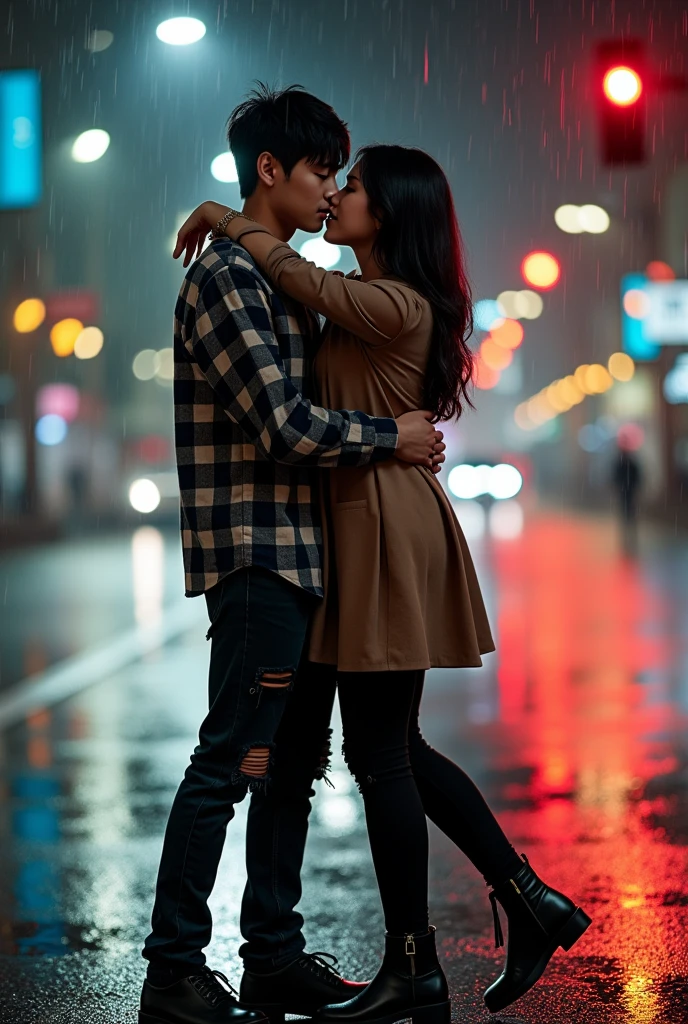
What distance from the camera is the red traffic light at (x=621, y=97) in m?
7.74

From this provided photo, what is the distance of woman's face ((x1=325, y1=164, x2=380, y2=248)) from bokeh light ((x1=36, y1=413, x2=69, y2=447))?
4717 centimetres

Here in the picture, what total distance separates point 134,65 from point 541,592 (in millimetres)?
8103

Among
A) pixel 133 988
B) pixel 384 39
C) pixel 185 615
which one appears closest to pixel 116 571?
pixel 185 615

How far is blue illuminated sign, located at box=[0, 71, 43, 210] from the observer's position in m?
9.81

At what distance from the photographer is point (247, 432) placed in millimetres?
3068

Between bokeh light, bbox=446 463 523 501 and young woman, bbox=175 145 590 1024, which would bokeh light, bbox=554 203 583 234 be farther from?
bokeh light, bbox=446 463 523 501

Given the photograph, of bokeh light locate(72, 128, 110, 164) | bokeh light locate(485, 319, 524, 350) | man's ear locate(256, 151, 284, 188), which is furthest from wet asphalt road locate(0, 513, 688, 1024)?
bokeh light locate(485, 319, 524, 350)

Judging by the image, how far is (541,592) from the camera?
15133 millimetres

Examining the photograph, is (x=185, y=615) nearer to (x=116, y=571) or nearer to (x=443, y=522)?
(x=116, y=571)

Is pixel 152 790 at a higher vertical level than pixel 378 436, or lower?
lower

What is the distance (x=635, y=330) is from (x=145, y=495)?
14.4 m

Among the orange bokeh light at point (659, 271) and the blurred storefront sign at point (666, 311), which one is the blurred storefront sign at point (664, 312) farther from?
the orange bokeh light at point (659, 271)

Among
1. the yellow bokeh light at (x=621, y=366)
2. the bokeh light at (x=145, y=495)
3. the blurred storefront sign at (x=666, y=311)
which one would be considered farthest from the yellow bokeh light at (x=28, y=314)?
the yellow bokeh light at (x=621, y=366)

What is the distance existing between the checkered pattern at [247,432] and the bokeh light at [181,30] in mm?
2171
